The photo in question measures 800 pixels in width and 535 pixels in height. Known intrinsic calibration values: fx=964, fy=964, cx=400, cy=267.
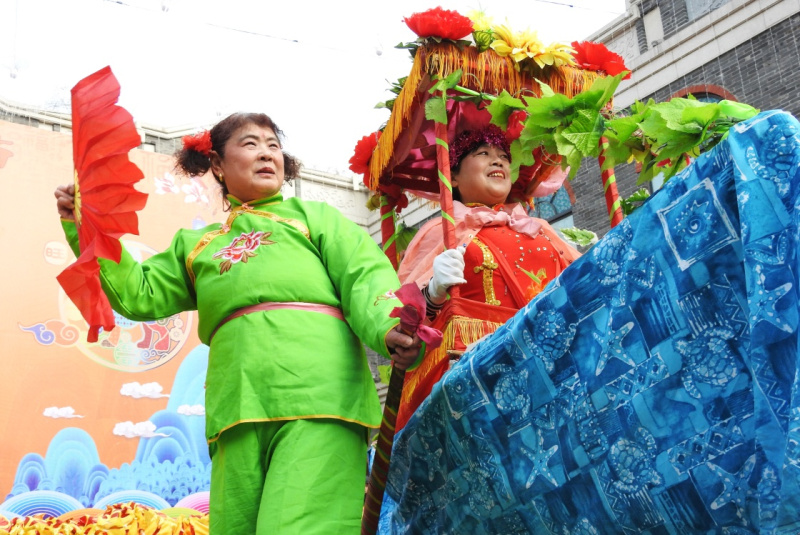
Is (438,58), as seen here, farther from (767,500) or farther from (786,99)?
(786,99)

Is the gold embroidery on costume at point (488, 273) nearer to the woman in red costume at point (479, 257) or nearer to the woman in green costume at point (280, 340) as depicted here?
the woman in red costume at point (479, 257)

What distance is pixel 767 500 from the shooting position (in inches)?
59.8

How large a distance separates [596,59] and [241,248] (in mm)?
1642

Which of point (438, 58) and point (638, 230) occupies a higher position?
point (438, 58)

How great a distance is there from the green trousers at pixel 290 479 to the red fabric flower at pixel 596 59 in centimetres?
178

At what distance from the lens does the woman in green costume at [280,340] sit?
233 cm

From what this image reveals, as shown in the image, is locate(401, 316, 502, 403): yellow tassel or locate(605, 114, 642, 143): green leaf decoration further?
locate(401, 316, 502, 403): yellow tassel

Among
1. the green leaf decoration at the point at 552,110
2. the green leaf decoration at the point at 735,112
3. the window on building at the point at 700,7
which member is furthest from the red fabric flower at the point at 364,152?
the window on building at the point at 700,7

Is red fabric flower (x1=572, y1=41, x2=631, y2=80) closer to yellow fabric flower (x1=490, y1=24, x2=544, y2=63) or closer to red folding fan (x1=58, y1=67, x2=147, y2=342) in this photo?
yellow fabric flower (x1=490, y1=24, x2=544, y2=63)

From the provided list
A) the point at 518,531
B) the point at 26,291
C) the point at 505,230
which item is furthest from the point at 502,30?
the point at 26,291

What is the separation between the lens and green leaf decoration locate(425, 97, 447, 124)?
10.6 ft

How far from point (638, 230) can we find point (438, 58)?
1.51 meters

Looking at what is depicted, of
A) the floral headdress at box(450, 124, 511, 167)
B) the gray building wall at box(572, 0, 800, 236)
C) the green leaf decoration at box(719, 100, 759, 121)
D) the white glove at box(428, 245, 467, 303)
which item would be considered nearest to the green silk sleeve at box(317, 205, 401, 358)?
the white glove at box(428, 245, 467, 303)

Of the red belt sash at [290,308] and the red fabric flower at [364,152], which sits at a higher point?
the red fabric flower at [364,152]
